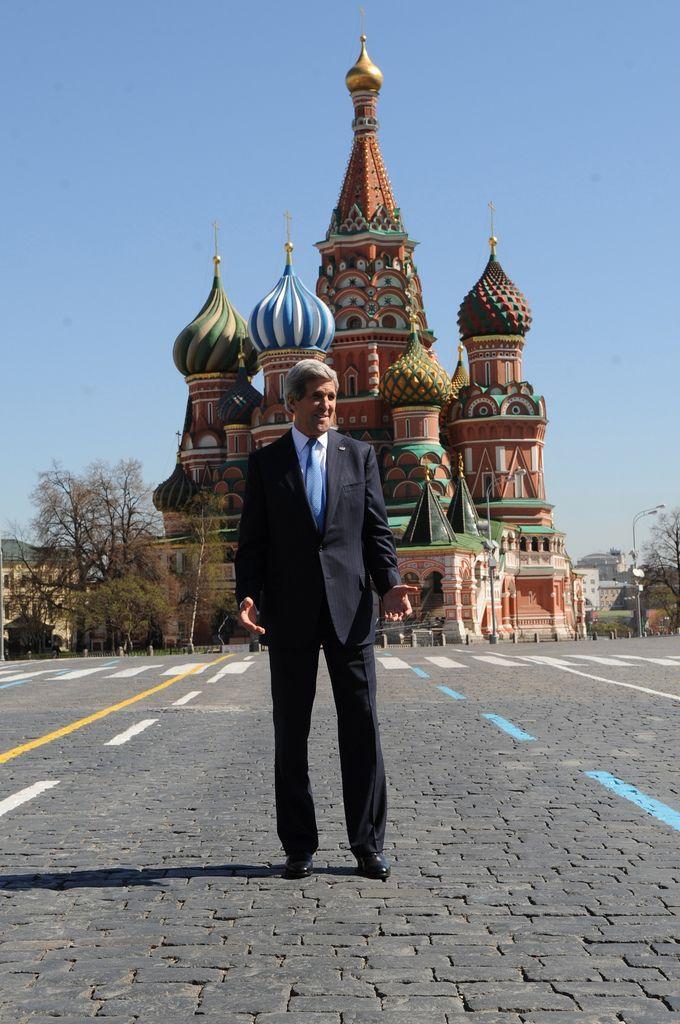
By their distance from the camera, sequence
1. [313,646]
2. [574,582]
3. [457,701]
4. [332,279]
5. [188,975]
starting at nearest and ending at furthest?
[188,975] < [313,646] < [457,701] < [332,279] < [574,582]

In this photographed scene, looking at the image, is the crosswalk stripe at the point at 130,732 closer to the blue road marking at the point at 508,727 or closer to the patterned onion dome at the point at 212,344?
the blue road marking at the point at 508,727

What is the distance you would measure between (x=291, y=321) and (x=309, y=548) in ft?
218

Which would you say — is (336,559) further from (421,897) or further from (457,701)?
(457,701)

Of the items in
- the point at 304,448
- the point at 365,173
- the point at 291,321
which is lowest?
the point at 304,448

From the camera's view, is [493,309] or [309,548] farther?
[493,309]

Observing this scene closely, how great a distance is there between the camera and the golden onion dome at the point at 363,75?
81.9 meters

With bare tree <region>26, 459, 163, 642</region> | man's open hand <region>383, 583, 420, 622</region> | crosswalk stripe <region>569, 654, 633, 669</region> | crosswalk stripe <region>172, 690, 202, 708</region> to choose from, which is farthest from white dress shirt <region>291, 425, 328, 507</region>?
bare tree <region>26, 459, 163, 642</region>

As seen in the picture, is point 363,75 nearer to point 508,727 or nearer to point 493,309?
point 493,309

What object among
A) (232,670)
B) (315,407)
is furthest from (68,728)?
(232,670)

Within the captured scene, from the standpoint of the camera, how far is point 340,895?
5195mm

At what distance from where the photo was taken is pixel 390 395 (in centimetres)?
7462

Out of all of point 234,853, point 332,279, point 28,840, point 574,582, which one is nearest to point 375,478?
point 234,853

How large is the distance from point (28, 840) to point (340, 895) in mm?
1931

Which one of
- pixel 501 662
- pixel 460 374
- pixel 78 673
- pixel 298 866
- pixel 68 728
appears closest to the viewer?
pixel 298 866
